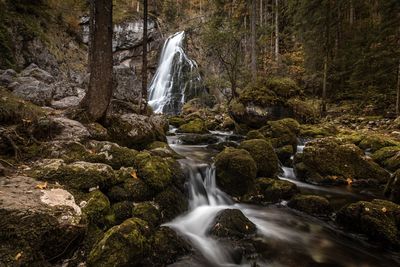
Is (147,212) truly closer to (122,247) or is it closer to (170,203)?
(170,203)

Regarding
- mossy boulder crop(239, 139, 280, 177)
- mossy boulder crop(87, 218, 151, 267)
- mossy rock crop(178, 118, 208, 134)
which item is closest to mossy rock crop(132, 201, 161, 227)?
mossy boulder crop(87, 218, 151, 267)

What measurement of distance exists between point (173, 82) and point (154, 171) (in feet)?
80.5

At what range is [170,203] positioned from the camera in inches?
217

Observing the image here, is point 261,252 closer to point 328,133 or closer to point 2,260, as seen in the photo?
point 2,260

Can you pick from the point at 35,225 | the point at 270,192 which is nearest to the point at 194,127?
the point at 270,192

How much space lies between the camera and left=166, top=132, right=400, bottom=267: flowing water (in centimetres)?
473

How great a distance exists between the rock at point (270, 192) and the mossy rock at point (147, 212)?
3.02 meters

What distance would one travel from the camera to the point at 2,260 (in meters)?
2.78

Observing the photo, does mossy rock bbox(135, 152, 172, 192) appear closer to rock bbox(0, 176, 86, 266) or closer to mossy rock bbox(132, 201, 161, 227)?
mossy rock bbox(132, 201, 161, 227)

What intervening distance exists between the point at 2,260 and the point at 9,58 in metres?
15.6

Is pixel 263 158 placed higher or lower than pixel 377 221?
higher

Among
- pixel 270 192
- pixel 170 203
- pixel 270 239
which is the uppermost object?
pixel 170 203

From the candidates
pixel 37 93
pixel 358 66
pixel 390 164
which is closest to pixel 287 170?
pixel 390 164

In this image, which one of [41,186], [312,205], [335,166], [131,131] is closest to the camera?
[41,186]
